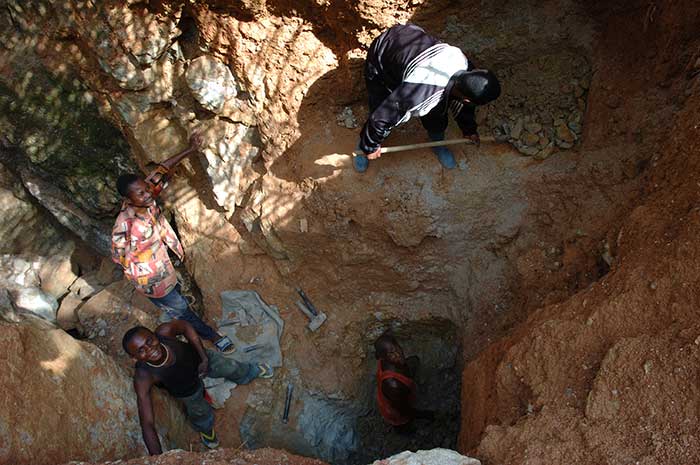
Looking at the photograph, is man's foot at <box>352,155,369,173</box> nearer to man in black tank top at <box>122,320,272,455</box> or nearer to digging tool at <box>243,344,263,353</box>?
man in black tank top at <box>122,320,272,455</box>

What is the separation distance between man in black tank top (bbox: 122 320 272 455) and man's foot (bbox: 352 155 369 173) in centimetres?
198

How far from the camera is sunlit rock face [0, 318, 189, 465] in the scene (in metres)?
3.00

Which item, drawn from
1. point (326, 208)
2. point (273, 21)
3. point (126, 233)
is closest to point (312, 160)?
point (326, 208)

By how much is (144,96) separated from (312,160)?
5.64ft

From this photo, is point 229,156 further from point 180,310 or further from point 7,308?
point 7,308

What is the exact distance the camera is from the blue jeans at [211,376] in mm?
3988

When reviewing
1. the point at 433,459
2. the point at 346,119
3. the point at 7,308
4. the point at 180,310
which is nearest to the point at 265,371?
the point at 180,310

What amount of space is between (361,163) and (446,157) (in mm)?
721

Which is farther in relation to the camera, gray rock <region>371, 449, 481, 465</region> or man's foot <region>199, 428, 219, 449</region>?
man's foot <region>199, 428, 219, 449</region>

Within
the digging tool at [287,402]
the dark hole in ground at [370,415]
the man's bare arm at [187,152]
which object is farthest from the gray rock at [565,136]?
the digging tool at [287,402]

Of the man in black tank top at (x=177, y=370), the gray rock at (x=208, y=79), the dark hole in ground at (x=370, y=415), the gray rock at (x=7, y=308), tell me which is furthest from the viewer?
the gray rock at (x=7, y=308)

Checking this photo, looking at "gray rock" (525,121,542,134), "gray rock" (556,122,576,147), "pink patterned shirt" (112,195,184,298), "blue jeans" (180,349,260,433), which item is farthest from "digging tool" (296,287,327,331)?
"gray rock" (556,122,576,147)

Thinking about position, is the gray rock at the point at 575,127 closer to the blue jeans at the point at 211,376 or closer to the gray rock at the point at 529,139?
the gray rock at the point at 529,139

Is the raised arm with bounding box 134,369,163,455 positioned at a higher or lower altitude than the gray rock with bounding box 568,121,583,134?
lower
